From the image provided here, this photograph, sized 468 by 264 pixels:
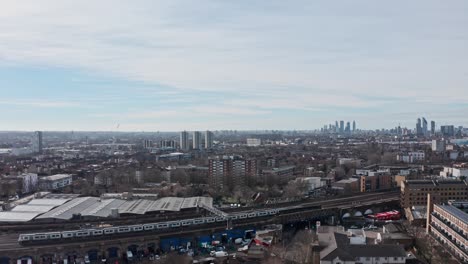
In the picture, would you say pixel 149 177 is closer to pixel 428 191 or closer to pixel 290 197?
pixel 290 197

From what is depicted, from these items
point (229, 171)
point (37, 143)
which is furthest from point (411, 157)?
point (37, 143)

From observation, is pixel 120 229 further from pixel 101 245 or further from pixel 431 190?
pixel 431 190

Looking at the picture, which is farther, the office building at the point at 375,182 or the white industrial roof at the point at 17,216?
the office building at the point at 375,182

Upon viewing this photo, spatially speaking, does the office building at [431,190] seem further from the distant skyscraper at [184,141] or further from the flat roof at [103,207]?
the distant skyscraper at [184,141]

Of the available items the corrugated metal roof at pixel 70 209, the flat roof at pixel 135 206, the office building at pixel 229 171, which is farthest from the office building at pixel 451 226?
the office building at pixel 229 171

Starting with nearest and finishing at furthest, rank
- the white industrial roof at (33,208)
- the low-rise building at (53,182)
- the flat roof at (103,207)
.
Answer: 1. the flat roof at (103,207)
2. the white industrial roof at (33,208)
3. the low-rise building at (53,182)

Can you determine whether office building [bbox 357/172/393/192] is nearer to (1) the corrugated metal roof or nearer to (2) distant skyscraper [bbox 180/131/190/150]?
(1) the corrugated metal roof
